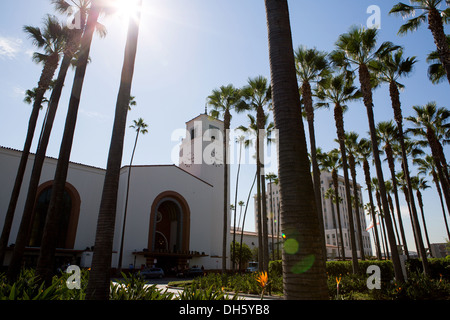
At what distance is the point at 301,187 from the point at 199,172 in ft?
135

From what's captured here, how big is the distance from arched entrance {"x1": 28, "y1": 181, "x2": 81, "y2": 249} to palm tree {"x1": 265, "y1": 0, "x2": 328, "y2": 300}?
28.8 metres

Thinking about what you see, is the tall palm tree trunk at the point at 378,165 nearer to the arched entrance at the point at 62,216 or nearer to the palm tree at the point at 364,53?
the palm tree at the point at 364,53

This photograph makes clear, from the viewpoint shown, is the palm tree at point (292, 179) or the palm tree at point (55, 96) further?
the palm tree at point (55, 96)

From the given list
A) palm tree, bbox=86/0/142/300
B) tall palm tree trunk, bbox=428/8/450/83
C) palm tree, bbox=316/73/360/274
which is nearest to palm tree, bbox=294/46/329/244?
palm tree, bbox=316/73/360/274

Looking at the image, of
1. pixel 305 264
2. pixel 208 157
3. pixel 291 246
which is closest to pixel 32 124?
pixel 291 246

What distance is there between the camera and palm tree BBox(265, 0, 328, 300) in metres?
3.87

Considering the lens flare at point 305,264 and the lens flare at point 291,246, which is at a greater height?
Answer: the lens flare at point 291,246

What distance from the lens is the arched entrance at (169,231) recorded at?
33719 millimetres

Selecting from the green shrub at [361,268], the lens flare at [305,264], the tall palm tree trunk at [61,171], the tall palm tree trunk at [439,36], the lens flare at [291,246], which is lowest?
the green shrub at [361,268]

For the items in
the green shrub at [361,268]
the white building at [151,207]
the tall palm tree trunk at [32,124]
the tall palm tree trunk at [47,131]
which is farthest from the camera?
the white building at [151,207]

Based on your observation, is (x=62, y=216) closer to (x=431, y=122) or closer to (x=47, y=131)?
(x=47, y=131)

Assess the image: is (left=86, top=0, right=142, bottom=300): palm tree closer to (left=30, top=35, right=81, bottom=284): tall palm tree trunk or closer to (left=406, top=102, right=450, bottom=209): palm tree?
(left=30, top=35, right=81, bottom=284): tall palm tree trunk

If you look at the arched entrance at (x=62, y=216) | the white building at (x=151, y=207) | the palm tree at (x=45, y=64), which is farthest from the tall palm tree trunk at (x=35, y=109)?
the arched entrance at (x=62, y=216)
